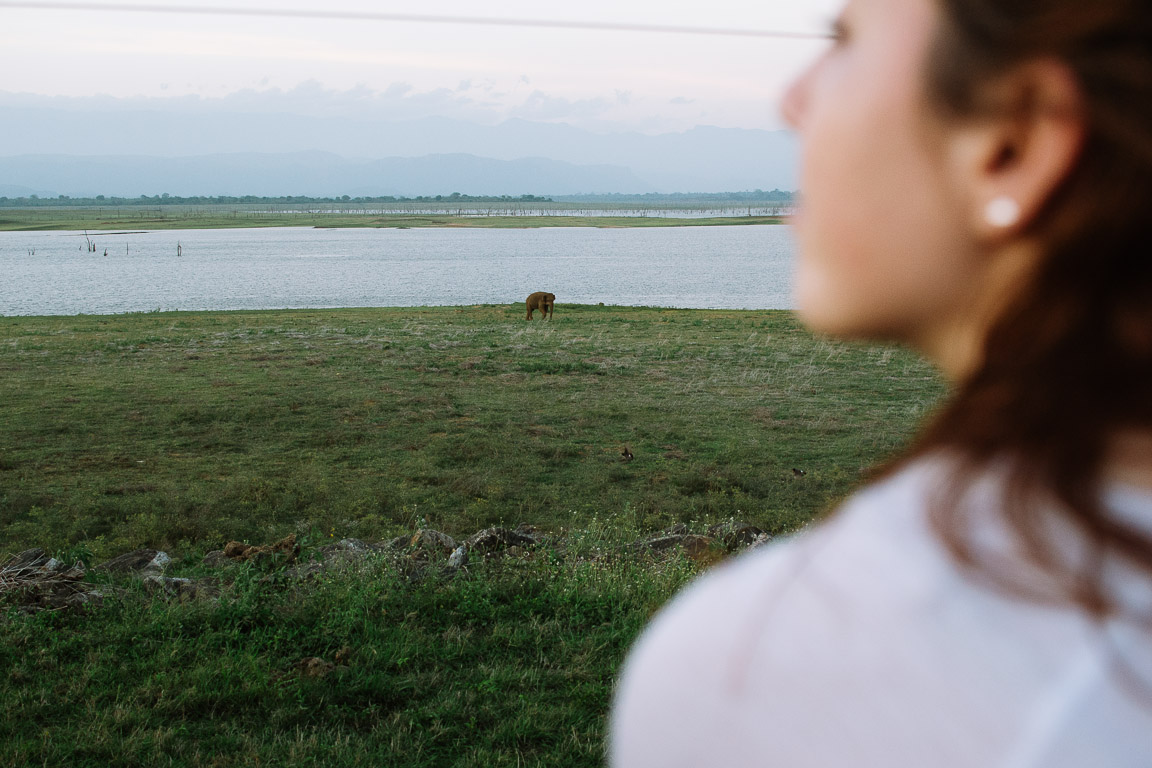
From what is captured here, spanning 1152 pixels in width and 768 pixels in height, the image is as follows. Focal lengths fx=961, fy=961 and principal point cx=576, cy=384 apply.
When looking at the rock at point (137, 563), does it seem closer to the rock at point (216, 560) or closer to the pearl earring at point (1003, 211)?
the rock at point (216, 560)

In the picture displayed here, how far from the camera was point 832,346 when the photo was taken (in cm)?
1955

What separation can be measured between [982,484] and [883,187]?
13 centimetres

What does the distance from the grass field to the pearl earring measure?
3.60m

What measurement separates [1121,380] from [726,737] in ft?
0.66

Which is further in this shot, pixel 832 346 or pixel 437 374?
pixel 832 346

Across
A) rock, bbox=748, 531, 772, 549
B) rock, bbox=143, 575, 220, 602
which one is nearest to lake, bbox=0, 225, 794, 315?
rock, bbox=748, 531, 772, 549

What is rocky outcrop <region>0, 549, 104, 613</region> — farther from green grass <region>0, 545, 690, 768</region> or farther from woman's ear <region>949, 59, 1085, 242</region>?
woman's ear <region>949, 59, 1085, 242</region>

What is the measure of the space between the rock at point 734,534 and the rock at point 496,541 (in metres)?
1.28

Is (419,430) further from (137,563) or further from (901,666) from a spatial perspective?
(901,666)

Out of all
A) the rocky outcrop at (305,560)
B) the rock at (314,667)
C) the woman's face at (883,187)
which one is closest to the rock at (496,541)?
the rocky outcrop at (305,560)

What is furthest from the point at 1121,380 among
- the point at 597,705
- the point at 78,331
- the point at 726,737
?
the point at 78,331

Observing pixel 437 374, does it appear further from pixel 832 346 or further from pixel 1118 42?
pixel 1118 42

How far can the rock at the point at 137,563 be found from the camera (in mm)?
5883

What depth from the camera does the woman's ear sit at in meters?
0.36
